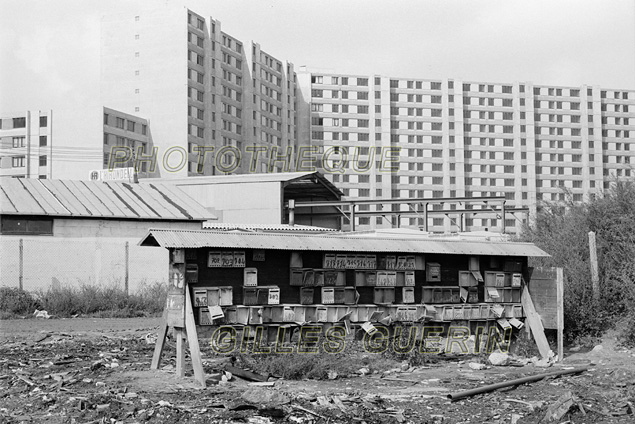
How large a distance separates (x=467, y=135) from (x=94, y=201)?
101353 mm

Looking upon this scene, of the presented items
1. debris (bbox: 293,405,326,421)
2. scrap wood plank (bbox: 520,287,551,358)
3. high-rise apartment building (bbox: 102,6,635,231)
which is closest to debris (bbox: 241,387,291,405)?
debris (bbox: 293,405,326,421)

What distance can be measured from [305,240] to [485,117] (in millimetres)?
112741

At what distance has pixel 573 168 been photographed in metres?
125

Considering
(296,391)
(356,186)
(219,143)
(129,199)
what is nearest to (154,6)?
(219,143)

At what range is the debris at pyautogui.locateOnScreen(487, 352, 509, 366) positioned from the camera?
46.0 ft

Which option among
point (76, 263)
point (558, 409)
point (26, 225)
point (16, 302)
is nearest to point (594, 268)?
point (558, 409)

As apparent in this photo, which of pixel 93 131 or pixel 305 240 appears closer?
pixel 305 240

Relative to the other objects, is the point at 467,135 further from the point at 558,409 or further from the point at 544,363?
the point at 558,409

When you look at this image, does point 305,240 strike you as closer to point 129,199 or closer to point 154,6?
point 129,199

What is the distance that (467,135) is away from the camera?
121 m

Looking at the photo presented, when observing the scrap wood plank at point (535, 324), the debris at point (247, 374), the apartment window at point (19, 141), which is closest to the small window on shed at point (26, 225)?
the debris at point (247, 374)

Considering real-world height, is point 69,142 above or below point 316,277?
above

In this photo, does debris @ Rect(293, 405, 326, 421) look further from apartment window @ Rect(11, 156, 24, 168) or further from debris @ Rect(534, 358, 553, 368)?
apartment window @ Rect(11, 156, 24, 168)

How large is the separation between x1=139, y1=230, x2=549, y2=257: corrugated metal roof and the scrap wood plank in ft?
3.17
